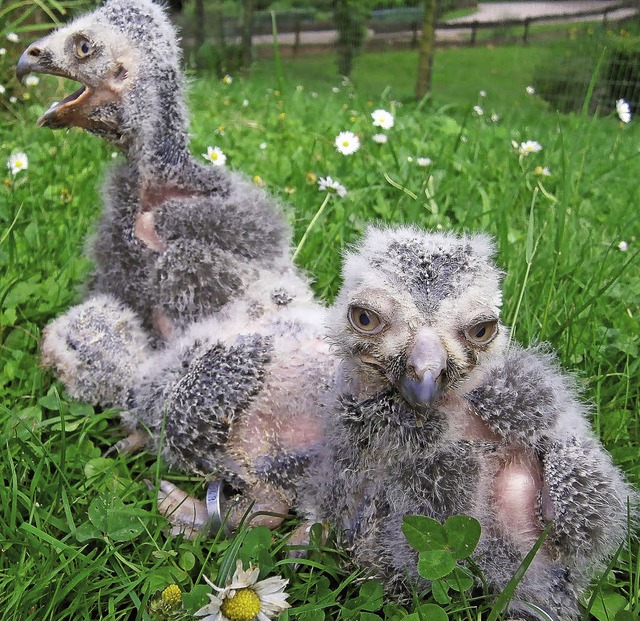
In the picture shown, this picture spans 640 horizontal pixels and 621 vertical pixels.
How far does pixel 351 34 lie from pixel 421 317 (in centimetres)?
905

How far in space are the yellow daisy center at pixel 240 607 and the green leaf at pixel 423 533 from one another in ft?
1.08

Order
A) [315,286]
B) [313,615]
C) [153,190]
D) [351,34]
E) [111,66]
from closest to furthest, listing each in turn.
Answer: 1. [313,615]
2. [111,66]
3. [153,190]
4. [315,286]
5. [351,34]

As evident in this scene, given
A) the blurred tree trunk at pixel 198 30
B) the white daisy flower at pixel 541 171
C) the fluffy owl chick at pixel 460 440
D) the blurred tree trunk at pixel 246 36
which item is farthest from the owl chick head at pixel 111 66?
the blurred tree trunk at pixel 198 30

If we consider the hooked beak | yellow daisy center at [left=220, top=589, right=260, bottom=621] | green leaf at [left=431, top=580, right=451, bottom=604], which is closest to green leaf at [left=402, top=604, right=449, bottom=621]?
green leaf at [left=431, top=580, right=451, bottom=604]

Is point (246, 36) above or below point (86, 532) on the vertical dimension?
below

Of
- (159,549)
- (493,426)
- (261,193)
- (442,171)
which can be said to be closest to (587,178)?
(442,171)

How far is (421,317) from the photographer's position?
1.13 meters

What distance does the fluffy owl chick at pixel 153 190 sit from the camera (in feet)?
6.26

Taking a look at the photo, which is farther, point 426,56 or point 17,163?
point 426,56

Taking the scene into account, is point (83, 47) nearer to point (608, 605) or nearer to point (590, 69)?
point (608, 605)

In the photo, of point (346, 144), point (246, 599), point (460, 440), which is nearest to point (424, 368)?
point (460, 440)

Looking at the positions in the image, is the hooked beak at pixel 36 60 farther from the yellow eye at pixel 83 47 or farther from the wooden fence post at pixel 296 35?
the wooden fence post at pixel 296 35

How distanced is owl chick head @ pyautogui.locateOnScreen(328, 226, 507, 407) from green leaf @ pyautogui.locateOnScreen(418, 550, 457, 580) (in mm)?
293

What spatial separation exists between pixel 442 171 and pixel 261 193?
165 centimetres
